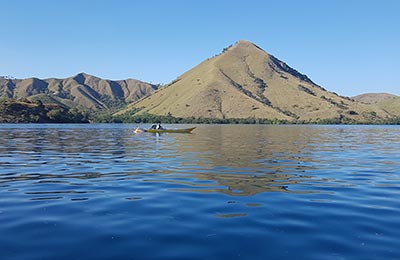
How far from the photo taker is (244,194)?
17.9 m

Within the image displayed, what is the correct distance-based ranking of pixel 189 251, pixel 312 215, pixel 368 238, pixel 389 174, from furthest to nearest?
pixel 389 174 → pixel 312 215 → pixel 368 238 → pixel 189 251

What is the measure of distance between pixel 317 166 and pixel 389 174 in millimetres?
5462

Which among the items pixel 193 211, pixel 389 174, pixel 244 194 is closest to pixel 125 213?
pixel 193 211

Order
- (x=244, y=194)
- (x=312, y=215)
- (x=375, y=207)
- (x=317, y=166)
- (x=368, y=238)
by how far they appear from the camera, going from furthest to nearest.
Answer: (x=317, y=166) → (x=244, y=194) → (x=375, y=207) → (x=312, y=215) → (x=368, y=238)

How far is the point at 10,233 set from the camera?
11469mm

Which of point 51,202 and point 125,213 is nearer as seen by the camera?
point 125,213

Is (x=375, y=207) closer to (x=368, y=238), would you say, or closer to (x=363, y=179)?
(x=368, y=238)

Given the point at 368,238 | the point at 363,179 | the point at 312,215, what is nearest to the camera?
the point at 368,238

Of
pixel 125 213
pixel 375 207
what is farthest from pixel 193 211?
pixel 375 207

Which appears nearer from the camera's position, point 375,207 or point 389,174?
point 375,207

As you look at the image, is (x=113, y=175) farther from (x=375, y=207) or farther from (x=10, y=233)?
(x=375, y=207)

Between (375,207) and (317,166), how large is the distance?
46.2ft

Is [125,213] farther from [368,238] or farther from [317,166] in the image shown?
[317,166]

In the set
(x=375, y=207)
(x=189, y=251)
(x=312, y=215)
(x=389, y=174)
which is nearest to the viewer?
(x=189, y=251)
